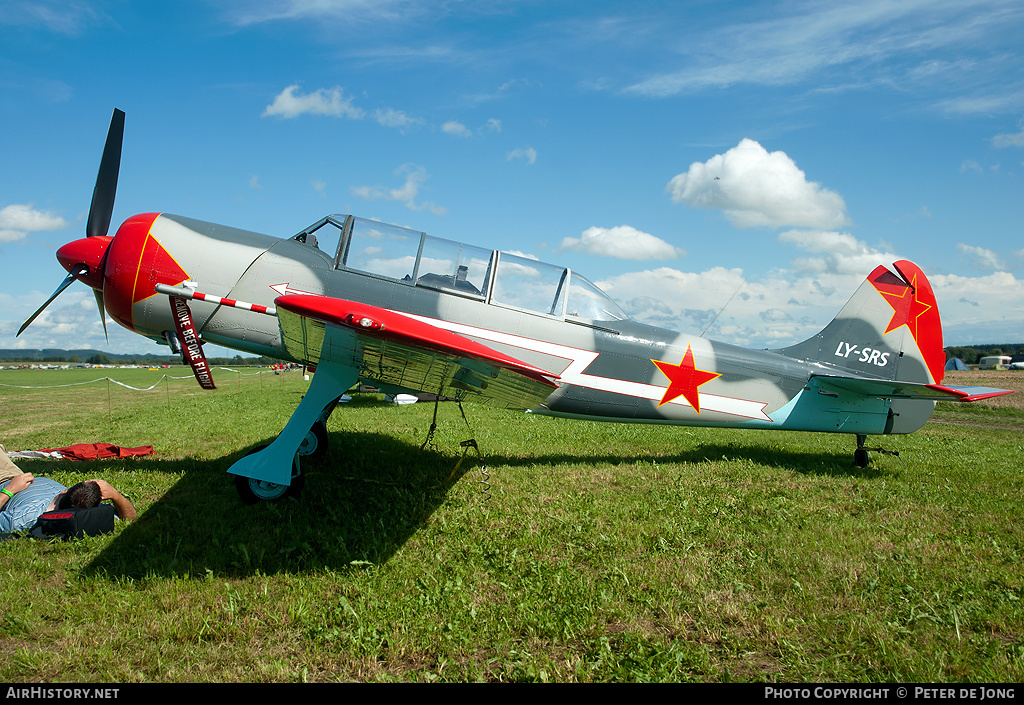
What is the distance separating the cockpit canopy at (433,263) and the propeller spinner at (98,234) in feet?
6.94

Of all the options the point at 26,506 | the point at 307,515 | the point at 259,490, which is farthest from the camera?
the point at 259,490

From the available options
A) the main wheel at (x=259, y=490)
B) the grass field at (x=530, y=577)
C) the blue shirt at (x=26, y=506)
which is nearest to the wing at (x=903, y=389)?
the grass field at (x=530, y=577)

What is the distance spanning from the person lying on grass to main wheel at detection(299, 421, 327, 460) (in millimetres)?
2130

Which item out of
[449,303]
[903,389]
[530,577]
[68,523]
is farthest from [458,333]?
[903,389]

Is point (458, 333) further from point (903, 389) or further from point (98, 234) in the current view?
point (903, 389)

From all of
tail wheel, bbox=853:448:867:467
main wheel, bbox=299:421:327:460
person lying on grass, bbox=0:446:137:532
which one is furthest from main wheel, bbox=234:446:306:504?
tail wheel, bbox=853:448:867:467

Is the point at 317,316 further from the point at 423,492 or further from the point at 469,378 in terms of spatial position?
the point at 423,492

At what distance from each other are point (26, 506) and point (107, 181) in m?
4.32

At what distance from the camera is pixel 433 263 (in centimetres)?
595

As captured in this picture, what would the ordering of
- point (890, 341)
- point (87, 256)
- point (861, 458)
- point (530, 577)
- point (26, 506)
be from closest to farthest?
point (530, 577) < point (26, 506) < point (87, 256) < point (861, 458) < point (890, 341)

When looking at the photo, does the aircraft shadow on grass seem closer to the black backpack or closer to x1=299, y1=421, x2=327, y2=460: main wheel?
x1=299, y1=421, x2=327, y2=460: main wheel

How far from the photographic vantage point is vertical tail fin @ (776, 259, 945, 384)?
7.70 meters

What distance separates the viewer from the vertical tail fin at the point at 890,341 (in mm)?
7703

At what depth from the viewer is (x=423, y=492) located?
550cm
